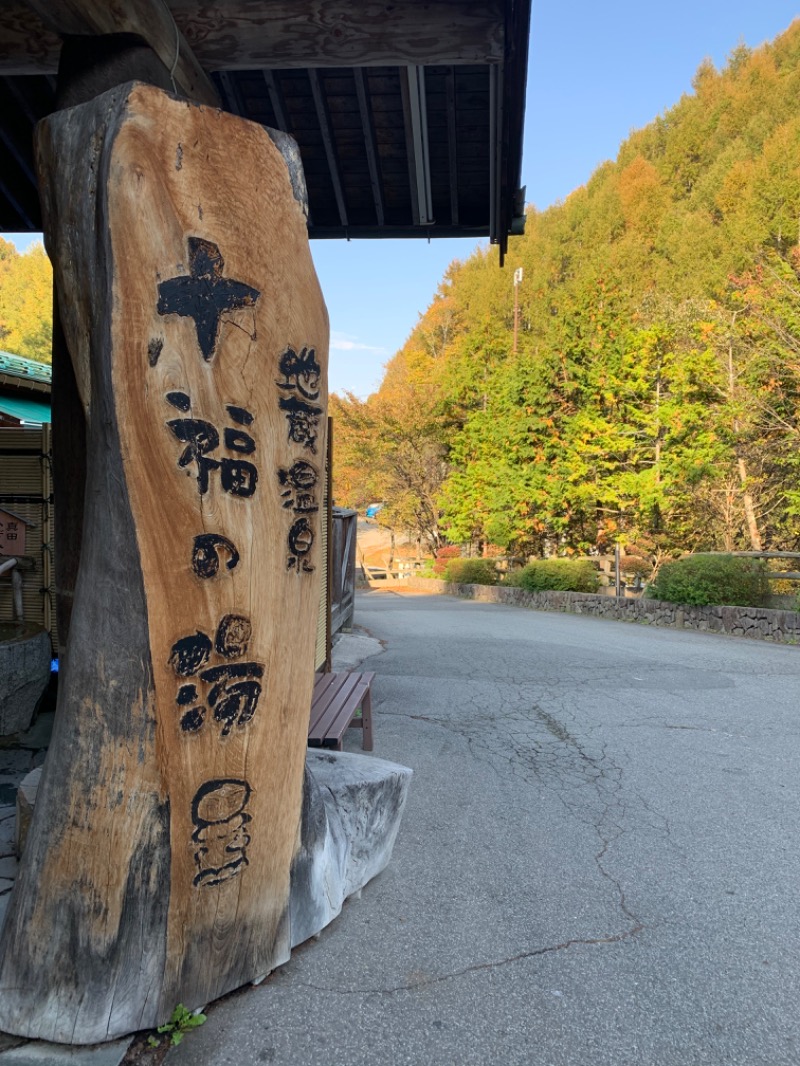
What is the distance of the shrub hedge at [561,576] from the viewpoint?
15.9 metres

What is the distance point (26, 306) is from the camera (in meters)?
46.5

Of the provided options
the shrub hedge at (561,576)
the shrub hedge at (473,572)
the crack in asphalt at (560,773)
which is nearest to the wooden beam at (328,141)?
the crack in asphalt at (560,773)

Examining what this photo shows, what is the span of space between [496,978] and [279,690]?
4.28ft

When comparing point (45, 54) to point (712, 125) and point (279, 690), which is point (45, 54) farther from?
point (712, 125)

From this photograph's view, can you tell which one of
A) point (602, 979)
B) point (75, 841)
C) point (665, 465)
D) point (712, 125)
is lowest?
point (602, 979)

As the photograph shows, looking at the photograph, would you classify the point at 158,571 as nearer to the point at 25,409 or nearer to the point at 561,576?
the point at 25,409

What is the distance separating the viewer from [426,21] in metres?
2.84

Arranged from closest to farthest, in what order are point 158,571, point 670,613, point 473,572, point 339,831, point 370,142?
point 158,571 → point 339,831 → point 370,142 → point 670,613 → point 473,572

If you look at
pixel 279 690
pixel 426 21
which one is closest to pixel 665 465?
pixel 426 21

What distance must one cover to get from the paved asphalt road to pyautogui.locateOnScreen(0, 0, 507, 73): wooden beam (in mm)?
3612

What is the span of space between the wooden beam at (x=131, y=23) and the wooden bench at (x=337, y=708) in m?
2.88

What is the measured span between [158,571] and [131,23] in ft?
7.02

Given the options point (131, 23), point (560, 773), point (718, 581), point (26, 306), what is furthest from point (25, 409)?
point (26, 306)

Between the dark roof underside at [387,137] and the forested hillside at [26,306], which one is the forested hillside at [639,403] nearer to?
the dark roof underside at [387,137]
